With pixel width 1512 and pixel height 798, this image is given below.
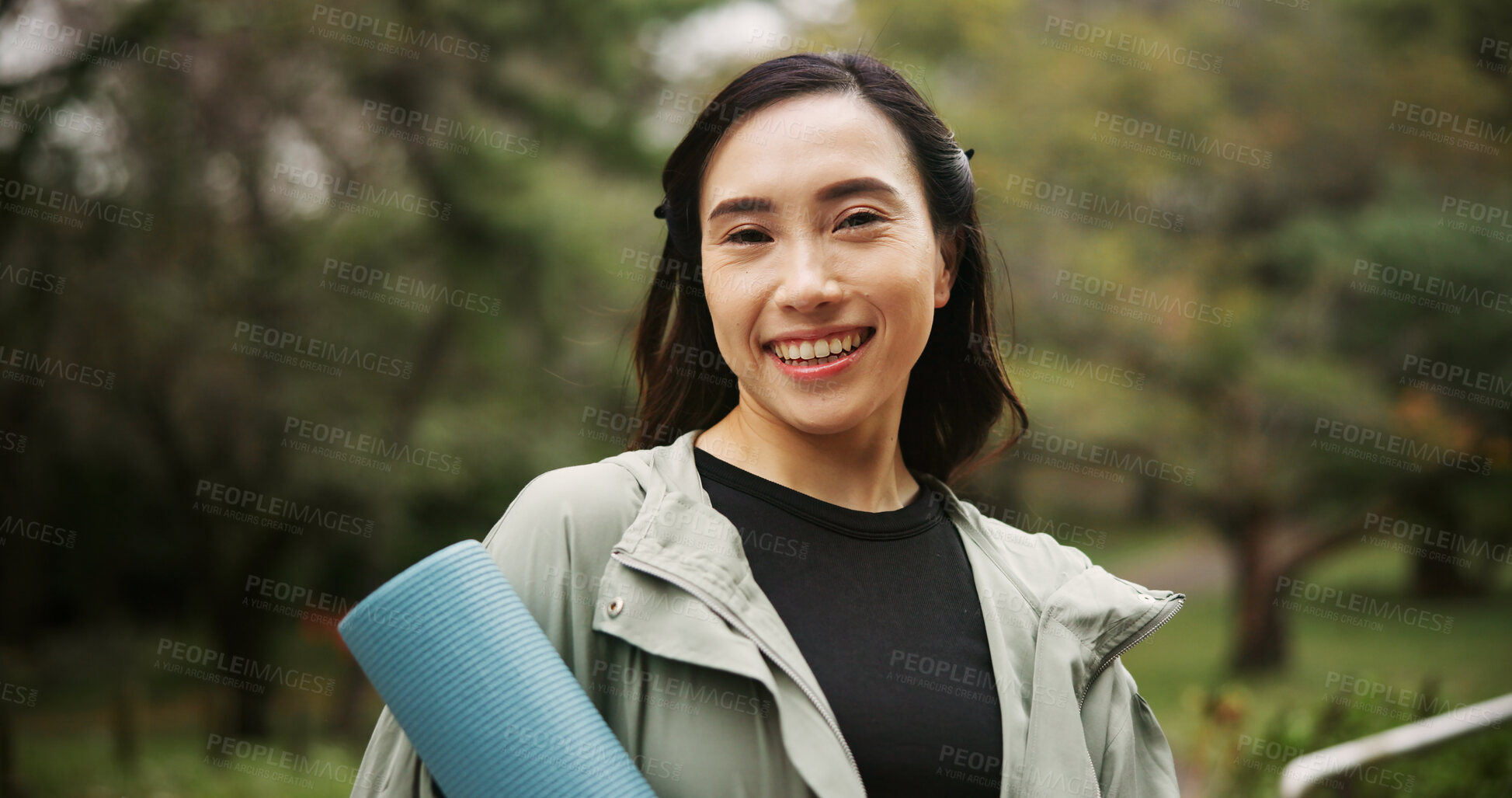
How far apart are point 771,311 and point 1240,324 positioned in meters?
10.5

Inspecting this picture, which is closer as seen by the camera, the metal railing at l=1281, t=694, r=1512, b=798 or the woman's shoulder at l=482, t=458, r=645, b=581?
the woman's shoulder at l=482, t=458, r=645, b=581

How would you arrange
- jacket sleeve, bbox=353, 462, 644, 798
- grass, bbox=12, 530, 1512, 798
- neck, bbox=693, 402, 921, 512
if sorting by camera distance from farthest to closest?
grass, bbox=12, 530, 1512, 798
neck, bbox=693, 402, 921, 512
jacket sleeve, bbox=353, 462, 644, 798

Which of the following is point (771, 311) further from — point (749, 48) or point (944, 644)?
point (749, 48)

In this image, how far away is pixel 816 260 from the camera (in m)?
1.69

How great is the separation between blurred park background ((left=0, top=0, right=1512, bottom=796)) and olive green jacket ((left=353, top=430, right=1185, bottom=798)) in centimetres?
445

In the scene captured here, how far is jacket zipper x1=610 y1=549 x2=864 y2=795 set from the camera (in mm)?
1498

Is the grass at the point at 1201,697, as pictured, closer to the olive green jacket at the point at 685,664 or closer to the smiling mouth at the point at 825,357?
the olive green jacket at the point at 685,664

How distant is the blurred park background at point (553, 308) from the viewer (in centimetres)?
816

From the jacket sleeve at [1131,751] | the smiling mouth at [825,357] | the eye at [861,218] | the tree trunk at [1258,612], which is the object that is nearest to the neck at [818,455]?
the smiling mouth at [825,357]

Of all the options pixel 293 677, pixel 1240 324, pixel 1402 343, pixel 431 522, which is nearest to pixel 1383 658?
pixel 1402 343

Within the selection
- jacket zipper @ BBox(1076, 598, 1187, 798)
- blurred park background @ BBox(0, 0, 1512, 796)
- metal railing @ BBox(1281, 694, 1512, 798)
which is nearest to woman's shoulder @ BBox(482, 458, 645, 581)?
jacket zipper @ BBox(1076, 598, 1187, 798)

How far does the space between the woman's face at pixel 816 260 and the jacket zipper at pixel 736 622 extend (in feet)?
1.12

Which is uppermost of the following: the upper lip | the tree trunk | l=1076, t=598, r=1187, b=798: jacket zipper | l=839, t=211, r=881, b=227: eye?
l=839, t=211, r=881, b=227: eye

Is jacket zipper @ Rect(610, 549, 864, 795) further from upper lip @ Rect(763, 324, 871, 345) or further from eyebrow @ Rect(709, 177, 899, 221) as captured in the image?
eyebrow @ Rect(709, 177, 899, 221)
